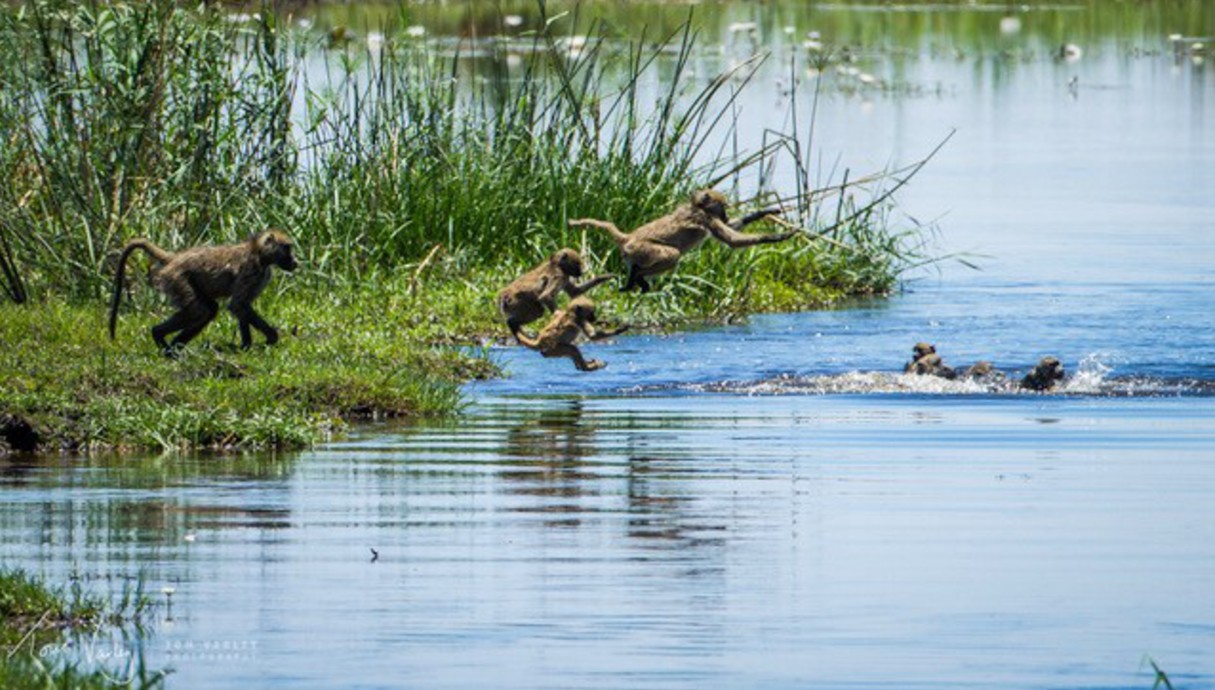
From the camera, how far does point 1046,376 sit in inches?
671

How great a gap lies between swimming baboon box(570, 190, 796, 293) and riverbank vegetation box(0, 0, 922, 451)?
0.79 meters

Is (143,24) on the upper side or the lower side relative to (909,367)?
upper

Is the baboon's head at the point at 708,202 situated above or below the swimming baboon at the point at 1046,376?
above

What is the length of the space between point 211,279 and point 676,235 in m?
2.80

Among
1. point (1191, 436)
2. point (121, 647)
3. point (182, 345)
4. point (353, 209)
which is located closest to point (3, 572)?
point (121, 647)

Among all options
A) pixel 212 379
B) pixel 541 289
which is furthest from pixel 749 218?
pixel 212 379

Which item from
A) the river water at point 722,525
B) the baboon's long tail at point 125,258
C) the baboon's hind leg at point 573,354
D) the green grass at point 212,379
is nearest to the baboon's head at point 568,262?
the baboon's hind leg at point 573,354

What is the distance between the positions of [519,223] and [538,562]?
10.3m

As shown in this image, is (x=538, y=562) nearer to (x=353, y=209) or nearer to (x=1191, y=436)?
(x=1191, y=436)

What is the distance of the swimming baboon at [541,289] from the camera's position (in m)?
15.9

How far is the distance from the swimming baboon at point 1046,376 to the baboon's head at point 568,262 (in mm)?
3026

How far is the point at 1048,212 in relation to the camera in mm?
32125

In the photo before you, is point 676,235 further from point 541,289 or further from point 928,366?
point 928,366

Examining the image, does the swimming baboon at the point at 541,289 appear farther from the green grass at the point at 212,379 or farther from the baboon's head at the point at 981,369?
the baboon's head at the point at 981,369
